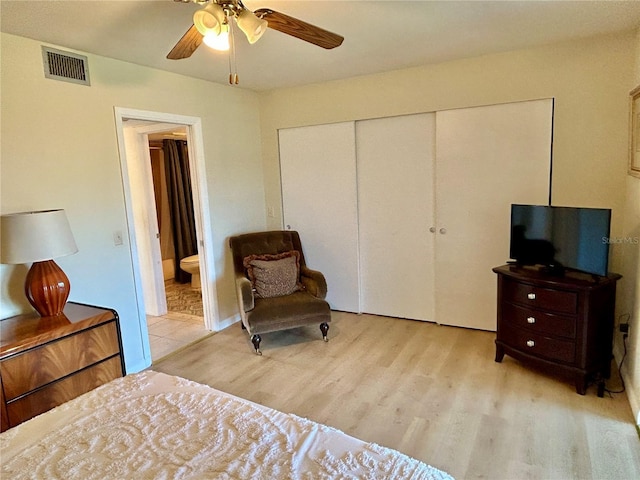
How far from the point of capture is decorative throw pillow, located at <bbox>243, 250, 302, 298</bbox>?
3.58 m

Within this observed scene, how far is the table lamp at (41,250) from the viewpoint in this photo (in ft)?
7.14

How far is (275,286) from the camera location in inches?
141

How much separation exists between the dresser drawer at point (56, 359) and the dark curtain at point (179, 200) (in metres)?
3.30

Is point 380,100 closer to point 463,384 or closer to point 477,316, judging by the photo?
point 477,316

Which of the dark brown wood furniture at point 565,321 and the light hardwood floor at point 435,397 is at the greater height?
the dark brown wood furniture at point 565,321

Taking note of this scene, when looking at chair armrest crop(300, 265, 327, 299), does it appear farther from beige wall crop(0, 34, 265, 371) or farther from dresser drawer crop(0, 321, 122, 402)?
dresser drawer crop(0, 321, 122, 402)

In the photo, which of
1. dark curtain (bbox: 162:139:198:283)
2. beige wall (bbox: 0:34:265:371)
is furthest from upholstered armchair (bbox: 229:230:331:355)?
dark curtain (bbox: 162:139:198:283)

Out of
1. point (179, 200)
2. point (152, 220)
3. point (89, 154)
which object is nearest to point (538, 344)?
point (89, 154)

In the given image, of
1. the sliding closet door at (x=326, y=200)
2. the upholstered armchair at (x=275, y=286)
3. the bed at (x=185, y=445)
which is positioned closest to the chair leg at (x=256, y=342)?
the upholstered armchair at (x=275, y=286)

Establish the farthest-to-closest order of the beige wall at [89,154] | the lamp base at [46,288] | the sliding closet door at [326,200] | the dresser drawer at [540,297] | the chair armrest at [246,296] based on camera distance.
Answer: the sliding closet door at [326,200] → the chair armrest at [246,296] → the dresser drawer at [540,297] → the beige wall at [89,154] → the lamp base at [46,288]

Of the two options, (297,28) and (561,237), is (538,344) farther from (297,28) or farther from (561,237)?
(297,28)

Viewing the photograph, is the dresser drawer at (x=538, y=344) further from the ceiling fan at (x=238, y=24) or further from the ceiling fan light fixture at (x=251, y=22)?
the ceiling fan light fixture at (x=251, y=22)

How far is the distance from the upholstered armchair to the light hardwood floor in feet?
0.85

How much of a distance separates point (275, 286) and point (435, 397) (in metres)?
1.65
